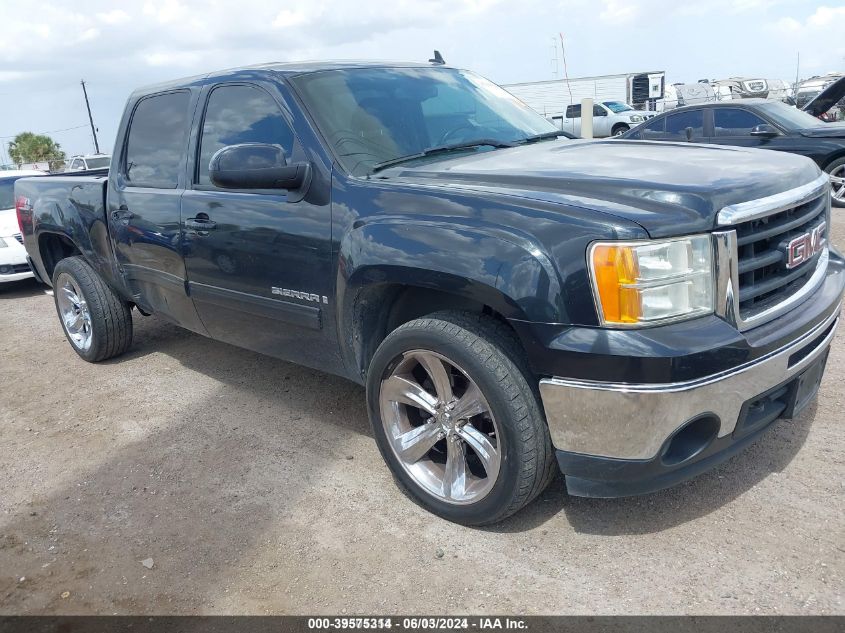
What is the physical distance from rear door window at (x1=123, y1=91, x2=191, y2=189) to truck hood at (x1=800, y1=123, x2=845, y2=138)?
27.5 ft

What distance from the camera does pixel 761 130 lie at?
379 inches

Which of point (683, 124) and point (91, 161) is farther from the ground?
point (683, 124)

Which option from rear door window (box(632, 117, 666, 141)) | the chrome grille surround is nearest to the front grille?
the chrome grille surround

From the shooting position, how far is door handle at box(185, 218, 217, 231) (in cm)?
370

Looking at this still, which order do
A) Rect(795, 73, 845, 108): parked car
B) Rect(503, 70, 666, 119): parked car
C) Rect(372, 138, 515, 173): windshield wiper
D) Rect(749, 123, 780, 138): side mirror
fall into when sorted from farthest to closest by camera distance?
Rect(503, 70, 666, 119): parked car → Rect(795, 73, 845, 108): parked car → Rect(749, 123, 780, 138): side mirror → Rect(372, 138, 515, 173): windshield wiper

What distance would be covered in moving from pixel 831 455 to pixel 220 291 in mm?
3000

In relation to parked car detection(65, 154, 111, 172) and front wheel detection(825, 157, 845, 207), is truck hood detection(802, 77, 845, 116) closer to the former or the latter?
front wheel detection(825, 157, 845, 207)

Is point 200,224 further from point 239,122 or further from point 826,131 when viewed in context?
point 826,131

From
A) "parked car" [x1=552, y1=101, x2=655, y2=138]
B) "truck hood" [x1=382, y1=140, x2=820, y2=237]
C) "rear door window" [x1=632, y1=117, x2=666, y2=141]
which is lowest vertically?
"parked car" [x1=552, y1=101, x2=655, y2=138]

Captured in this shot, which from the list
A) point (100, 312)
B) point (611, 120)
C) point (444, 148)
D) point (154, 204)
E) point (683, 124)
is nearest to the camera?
point (444, 148)

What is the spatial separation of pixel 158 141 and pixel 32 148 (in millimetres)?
70368

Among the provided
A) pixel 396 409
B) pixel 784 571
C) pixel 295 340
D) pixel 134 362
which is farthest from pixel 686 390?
pixel 134 362

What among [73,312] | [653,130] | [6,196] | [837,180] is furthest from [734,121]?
[6,196]

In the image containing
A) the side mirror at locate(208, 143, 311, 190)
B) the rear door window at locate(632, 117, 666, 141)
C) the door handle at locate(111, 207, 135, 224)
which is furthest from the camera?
the rear door window at locate(632, 117, 666, 141)
